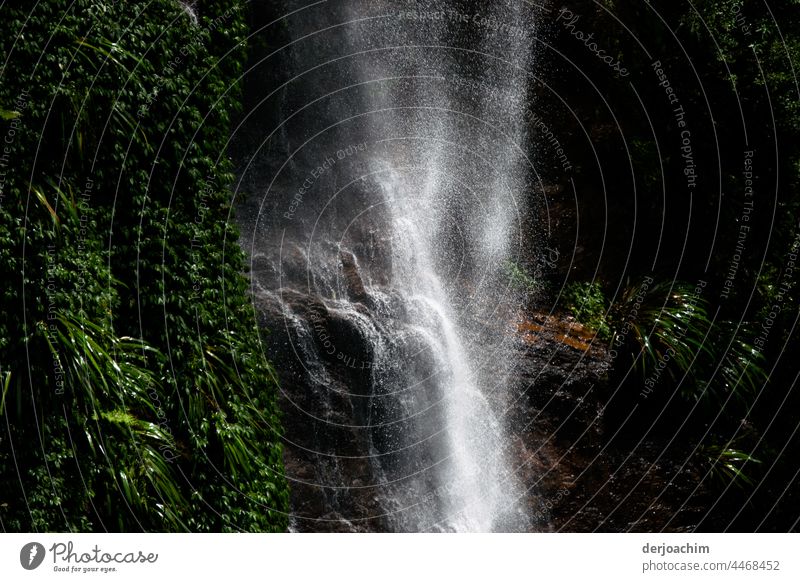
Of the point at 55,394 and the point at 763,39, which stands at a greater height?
the point at 763,39

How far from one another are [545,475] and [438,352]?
71.3 inches

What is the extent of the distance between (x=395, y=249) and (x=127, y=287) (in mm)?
3559

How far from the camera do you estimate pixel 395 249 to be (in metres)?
9.17

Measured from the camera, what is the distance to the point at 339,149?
30.1 feet

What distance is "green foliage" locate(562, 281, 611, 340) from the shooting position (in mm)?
8953
